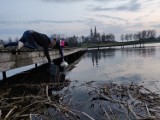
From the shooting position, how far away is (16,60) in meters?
8.48

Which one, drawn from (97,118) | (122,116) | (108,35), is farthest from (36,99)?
(108,35)

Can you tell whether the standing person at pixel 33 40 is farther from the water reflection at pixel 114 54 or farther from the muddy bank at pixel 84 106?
the water reflection at pixel 114 54

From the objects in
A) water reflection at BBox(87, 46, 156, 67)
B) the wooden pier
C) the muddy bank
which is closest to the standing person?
the wooden pier

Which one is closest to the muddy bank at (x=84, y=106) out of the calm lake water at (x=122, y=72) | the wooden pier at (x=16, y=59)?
the wooden pier at (x=16, y=59)

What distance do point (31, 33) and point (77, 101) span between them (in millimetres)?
4089

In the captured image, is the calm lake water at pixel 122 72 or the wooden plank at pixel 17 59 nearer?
the wooden plank at pixel 17 59

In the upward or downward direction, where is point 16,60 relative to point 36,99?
upward

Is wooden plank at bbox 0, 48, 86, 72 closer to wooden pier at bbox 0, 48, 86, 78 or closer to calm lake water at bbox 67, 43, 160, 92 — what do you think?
wooden pier at bbox 0, 48, 86, 78

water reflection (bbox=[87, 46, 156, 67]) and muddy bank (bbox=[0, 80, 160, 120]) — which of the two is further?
water reflection (bbox=[87, 46, 156, 67])

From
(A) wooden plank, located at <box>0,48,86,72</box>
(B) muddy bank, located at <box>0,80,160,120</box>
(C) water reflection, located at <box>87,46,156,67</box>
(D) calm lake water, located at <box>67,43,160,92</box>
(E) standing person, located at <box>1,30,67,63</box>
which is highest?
(E) standing person, located at <box>1,30,67,63</box>

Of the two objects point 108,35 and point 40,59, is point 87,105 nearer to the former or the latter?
point 40,59

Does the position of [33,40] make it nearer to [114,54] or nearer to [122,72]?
[122,72]

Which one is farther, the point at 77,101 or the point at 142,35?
the point at 142,35

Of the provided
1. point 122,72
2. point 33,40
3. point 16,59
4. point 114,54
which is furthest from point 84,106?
point 114,54
